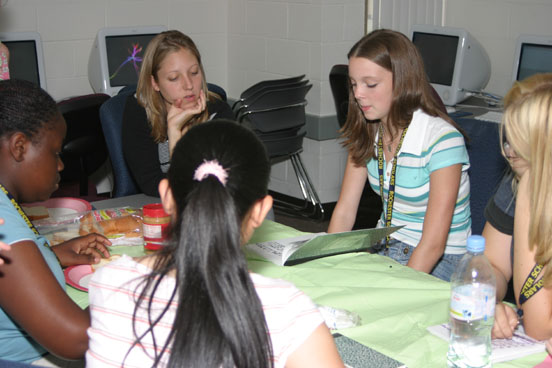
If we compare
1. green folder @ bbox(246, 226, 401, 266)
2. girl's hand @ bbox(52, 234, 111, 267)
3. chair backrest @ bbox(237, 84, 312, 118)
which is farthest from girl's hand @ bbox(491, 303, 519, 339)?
chair backrest @ bbox(237, 84, 312, 118)

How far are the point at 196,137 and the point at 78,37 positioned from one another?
11.7 feet

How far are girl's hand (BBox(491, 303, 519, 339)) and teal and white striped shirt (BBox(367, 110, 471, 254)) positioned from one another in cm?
69

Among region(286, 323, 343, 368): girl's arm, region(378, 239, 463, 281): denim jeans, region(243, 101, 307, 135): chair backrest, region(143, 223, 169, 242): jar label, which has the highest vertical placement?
region(286, 323, 343, 368): girl's arm

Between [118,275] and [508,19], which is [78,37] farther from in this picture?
[118,275]

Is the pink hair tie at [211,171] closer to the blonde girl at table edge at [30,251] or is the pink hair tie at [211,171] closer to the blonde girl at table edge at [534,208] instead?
the blonde girl at table edge at [30,251]

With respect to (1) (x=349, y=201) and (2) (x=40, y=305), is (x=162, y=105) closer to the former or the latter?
(1) (x=349, y=201)

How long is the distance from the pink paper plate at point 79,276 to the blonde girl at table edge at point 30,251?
0.36ft

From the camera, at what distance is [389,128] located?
206cm

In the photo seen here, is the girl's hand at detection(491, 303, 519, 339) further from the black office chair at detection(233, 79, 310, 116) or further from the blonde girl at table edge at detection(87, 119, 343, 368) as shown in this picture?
the black office chair at detection(233, 79, 310, 116)

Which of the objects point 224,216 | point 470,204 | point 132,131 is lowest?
point 470,204

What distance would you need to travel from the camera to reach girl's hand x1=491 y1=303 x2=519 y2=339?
1.25 meters

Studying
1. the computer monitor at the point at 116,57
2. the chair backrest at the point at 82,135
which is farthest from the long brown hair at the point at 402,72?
the computer monitor at the point at 116,57

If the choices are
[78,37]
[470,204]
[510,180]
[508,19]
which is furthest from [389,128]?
[78,37]

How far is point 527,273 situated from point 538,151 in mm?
255
